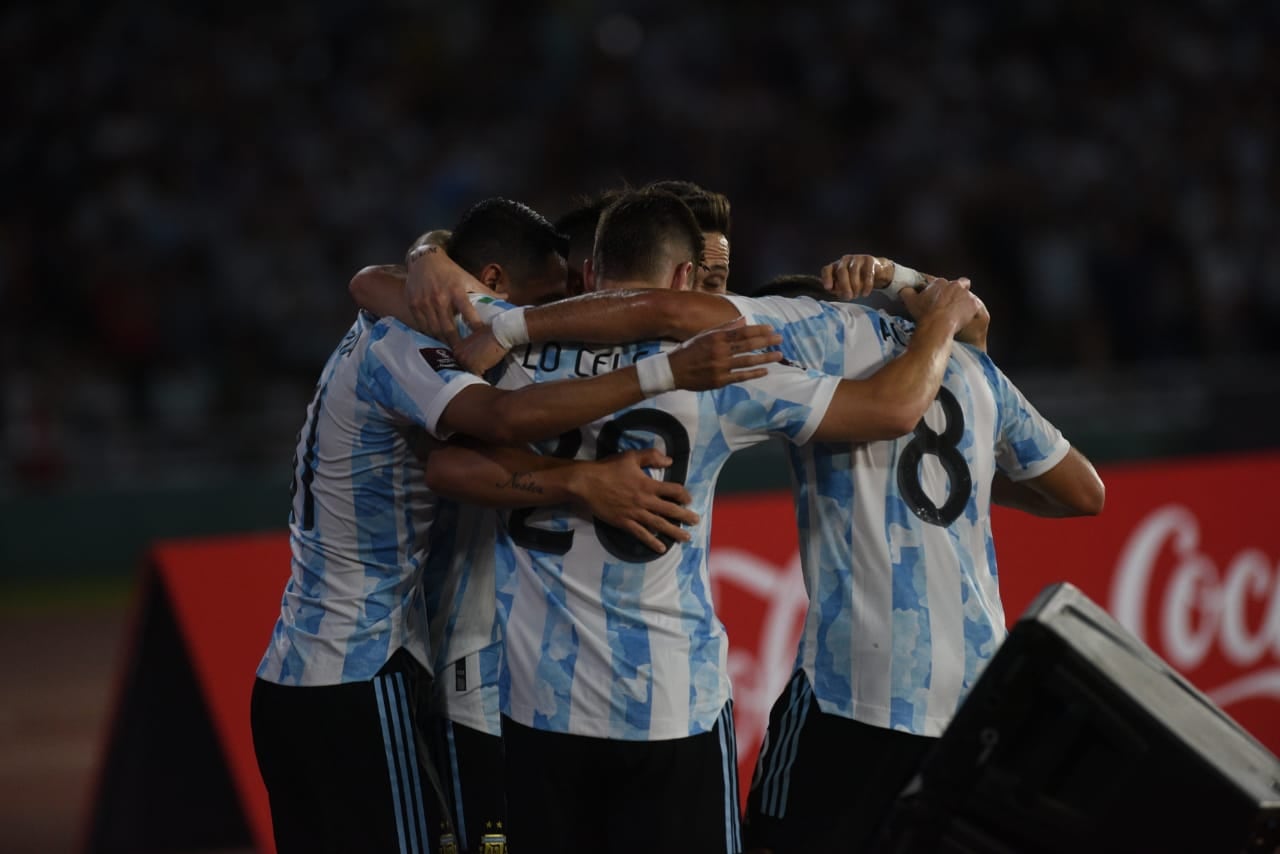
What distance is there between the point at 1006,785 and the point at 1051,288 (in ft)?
36.2

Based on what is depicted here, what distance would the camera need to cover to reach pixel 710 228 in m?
3.97

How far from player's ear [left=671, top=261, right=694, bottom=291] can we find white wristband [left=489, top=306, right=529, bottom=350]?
0.34 metres

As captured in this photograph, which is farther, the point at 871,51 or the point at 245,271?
the point at 871,51

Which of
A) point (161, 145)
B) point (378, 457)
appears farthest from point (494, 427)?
point (161, 145)

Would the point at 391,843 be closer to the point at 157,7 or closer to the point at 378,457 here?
the point at 378,457

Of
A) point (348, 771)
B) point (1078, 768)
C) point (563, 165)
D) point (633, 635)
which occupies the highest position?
point (563, 165)

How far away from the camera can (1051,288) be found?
13.2m

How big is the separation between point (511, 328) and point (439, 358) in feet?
0.66

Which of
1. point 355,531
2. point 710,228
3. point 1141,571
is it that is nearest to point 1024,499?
point 710,228

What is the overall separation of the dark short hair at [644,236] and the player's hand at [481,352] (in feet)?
0.93

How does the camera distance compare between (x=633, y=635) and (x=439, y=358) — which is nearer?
(x=633, y=635)

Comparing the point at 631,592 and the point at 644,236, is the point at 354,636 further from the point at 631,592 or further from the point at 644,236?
the point at 644,236

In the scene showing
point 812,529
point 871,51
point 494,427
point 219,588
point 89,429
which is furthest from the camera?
point 871,51

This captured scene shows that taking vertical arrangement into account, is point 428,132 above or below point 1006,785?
above
